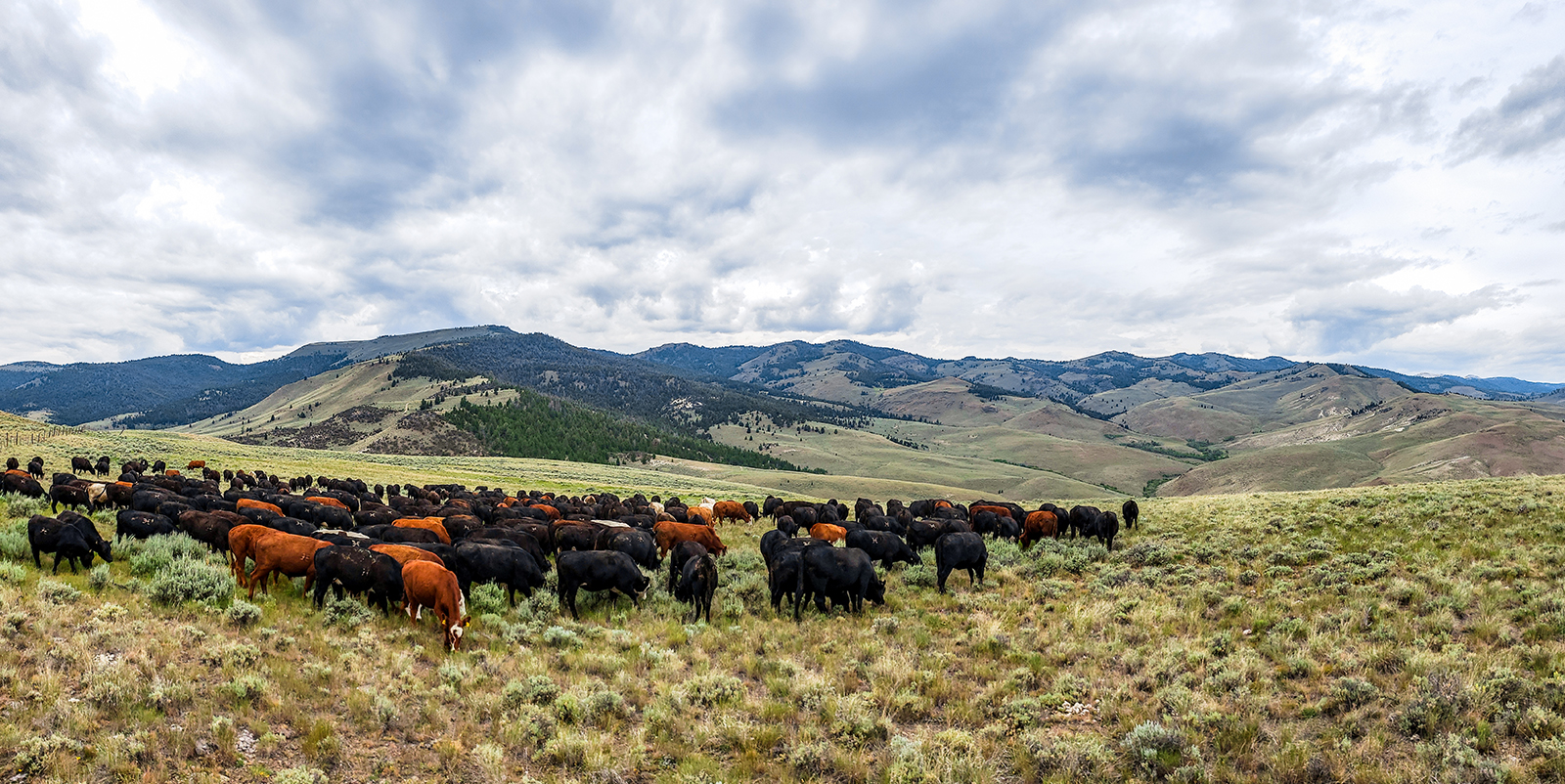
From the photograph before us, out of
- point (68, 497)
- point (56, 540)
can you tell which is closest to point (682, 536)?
point (56, 540)

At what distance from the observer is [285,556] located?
12188 millimetres

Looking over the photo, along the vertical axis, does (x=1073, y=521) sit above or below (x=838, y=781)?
above

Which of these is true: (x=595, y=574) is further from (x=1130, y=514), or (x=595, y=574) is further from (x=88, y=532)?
(x=1130, y=514)

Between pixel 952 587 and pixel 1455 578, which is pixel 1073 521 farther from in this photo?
pixel 1455 578

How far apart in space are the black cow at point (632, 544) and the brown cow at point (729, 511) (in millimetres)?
12794

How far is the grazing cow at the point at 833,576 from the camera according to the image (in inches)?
550

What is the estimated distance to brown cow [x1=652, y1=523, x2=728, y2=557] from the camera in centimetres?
1955

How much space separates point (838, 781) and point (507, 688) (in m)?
4.85

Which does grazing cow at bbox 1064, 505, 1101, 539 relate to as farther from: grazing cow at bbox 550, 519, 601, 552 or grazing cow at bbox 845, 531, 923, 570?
grazing cow at bbox 550, 519, 601, 552

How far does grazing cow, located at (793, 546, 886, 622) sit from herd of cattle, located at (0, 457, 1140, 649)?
26 millimetres

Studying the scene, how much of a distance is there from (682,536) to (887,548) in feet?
21.2

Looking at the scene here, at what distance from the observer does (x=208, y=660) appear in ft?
28.0

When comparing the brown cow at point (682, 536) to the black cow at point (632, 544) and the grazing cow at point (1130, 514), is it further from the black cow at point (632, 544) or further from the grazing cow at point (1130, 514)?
the grazing cow at point (1130, 514)

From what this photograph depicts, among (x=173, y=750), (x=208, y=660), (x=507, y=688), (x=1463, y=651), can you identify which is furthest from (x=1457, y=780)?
(x=208, y=660)
